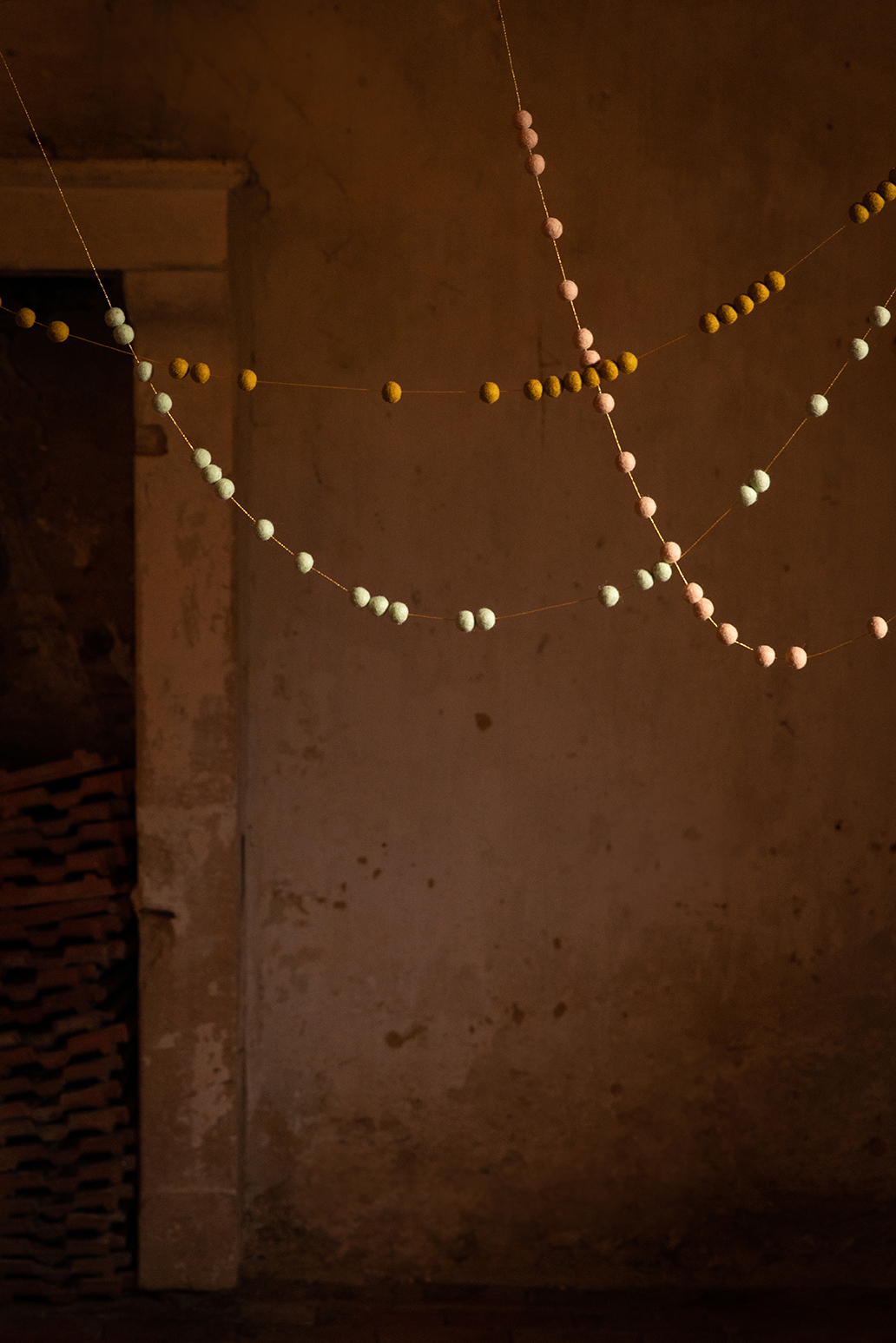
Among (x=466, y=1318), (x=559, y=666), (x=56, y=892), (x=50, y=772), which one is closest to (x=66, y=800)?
(x=50, y=772)

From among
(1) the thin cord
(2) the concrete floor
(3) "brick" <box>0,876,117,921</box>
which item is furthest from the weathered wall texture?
(3) "brick" <box>0,876,117,921</box>

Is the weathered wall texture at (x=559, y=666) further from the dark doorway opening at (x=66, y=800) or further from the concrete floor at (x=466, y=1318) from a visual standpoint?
the dark doorway opening at (x=66, y=800)

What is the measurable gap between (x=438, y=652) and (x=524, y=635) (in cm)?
27

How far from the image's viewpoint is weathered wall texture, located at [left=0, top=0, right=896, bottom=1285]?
3068 millimetres

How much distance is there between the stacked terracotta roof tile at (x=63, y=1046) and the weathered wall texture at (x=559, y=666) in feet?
1.37

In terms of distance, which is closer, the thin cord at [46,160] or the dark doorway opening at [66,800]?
the thin cord at [46,160]

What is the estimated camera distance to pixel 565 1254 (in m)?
3.28

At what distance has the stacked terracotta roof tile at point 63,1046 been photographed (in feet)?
10.2

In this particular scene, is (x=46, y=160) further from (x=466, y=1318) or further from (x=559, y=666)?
(x=466, y=1318)

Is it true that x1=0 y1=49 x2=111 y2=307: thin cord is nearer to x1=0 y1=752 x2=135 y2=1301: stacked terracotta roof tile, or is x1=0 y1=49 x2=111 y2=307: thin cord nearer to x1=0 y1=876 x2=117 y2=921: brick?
x1=0 y1=752 x2=135 y2=1301: stacked terracotta roof tile

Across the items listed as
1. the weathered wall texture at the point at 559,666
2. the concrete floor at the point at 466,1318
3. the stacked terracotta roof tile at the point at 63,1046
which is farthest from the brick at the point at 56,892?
the concrete floor at the point at 466,1318

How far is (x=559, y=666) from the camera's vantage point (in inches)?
127

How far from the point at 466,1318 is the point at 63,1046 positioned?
1476mm

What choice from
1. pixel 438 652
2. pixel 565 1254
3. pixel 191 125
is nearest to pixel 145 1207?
pixel 565 1254
